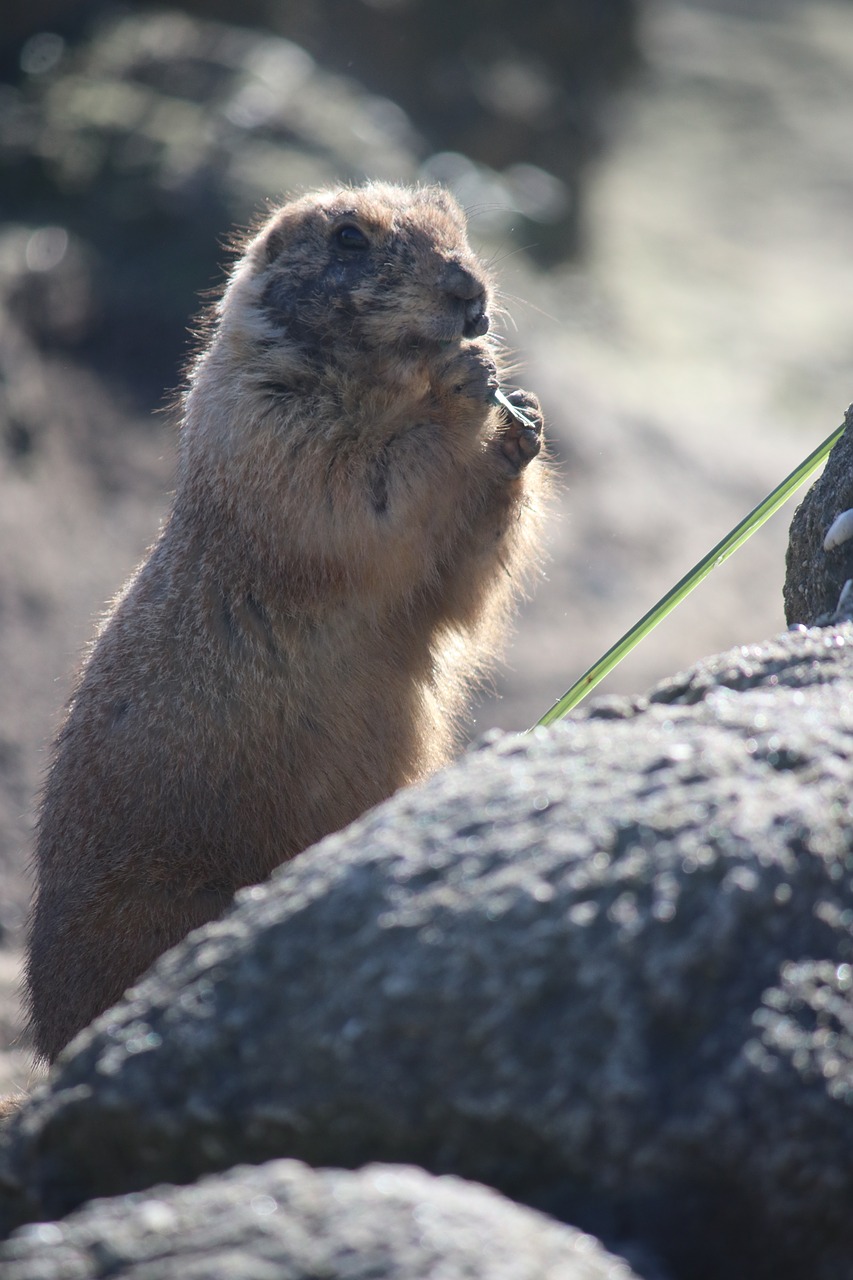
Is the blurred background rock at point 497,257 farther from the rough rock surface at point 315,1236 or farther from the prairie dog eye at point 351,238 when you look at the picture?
the rough rock surface at point 315,1236

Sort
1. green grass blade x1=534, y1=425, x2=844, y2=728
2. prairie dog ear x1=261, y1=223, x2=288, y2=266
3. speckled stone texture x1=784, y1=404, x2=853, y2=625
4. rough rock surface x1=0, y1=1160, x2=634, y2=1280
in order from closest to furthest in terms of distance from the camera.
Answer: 1. rough rock surface x1=0, y1=1160, x2=634, y2=1280
2. speckled stone texture x1=784, y1=404, x2=853, y2=625
3. green grass blade x1=534, y1=425, x2=844, y2=728
4. prairie dog ear x1=261, y1=223, x2=288, y2=266

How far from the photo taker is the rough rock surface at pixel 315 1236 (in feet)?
6.42

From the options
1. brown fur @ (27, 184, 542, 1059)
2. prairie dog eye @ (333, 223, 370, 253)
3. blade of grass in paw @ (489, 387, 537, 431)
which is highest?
prairie dog eye @ (333, 223, 370, 253)

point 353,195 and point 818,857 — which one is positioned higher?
point 353,195

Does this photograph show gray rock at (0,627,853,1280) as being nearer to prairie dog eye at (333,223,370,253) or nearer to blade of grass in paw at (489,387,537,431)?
blade of grass in paw at (489,387,537,431)

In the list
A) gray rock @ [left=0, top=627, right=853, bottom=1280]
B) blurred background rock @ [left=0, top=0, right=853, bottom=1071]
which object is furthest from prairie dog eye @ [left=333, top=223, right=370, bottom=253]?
gray rock @ [left=0, top=627, right=853, bottom=1280]

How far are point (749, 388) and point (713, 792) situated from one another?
41.2 ft

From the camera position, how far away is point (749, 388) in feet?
47.1

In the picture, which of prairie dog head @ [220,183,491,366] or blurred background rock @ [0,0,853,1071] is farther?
blurred background rock @ [0,0,853,1071]

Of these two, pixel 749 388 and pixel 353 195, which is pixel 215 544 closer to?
pixel 353 195

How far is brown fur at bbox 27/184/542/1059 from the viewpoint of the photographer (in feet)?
15.5

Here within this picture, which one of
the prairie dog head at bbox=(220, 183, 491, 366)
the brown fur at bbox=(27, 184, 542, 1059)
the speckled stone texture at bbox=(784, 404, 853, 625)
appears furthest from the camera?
the prairie dog head at bbox=(220, 183, 491, 366)

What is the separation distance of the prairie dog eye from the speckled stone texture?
6.40 ft

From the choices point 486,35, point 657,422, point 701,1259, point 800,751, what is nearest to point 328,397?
point 800,751
